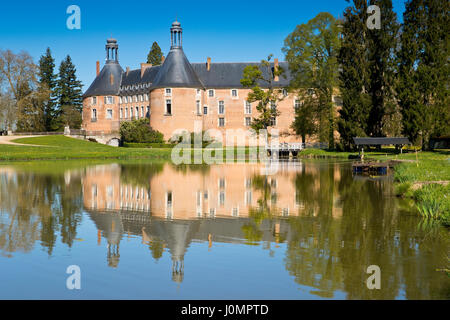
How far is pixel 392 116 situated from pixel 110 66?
136 ft

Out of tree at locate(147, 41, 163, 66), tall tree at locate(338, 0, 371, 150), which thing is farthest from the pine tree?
tall tree at locate(338, 0, 371, 150)

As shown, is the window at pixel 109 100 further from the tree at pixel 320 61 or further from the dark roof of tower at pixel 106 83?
the tree at pixel 320 61

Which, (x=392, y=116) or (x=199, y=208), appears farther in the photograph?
(x=392, y=116)

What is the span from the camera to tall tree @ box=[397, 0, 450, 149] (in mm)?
32938

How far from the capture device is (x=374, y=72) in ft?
121

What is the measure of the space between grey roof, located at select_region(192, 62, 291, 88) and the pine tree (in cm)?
2175

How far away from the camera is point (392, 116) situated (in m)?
40.7

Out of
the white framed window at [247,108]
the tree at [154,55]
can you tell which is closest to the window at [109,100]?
the tree at [154,55]

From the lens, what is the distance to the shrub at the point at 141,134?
55.0 m

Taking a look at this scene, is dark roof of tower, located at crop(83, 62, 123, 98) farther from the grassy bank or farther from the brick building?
the grassy bank

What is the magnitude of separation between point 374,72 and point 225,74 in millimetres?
28470
